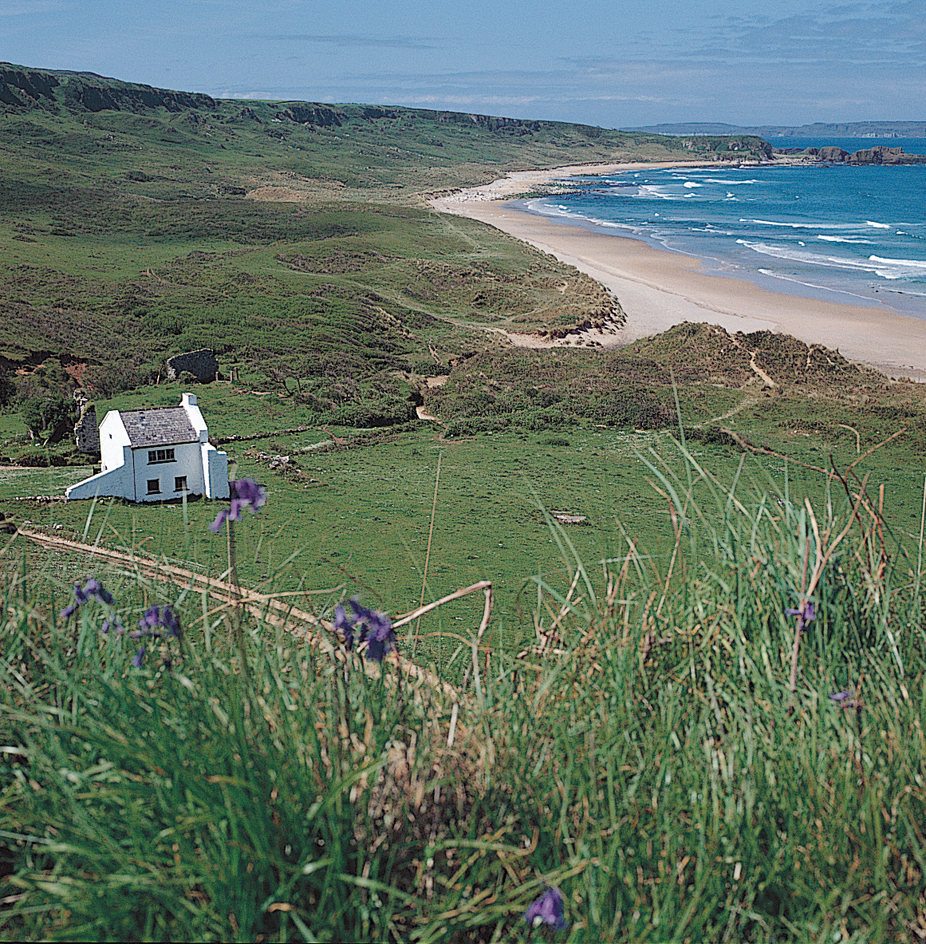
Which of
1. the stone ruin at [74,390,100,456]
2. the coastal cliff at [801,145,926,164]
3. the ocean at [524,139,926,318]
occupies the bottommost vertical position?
the stone ruin at [74,390,100,456]

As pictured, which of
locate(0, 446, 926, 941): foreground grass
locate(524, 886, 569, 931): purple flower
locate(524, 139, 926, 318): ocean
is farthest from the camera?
locate(524, 139, 926, 318): ocean

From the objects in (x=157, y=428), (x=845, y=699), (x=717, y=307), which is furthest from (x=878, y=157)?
(x=845, y=699)

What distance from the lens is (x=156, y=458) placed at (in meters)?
20.6

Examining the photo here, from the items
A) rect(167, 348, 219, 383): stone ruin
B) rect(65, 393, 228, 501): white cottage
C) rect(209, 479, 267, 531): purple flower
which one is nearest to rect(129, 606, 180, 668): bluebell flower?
rect(209, 479, 267, 531): purple flower

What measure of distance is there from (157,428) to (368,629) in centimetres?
1982

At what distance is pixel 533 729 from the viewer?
6.33 ft

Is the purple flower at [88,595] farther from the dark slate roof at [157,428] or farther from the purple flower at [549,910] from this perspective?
the dark slate roof at [157,428]

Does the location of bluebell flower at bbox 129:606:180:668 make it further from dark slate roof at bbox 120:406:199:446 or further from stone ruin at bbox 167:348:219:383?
stone ruin at bbox 167:348:219:383

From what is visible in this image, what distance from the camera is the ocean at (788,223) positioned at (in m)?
53.3

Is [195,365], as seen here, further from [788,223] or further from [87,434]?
[788,223]

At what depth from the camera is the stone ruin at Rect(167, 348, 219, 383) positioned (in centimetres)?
3256

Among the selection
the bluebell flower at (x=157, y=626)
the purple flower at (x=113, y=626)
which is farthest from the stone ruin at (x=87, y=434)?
the bluebell flower at (x=157, y=626)

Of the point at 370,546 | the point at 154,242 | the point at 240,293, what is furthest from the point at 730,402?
the point at 154,242

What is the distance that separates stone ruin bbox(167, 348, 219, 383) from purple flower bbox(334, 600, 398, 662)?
104 feet
